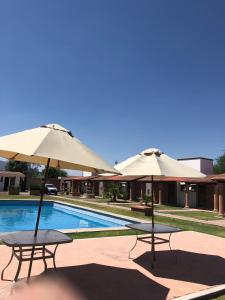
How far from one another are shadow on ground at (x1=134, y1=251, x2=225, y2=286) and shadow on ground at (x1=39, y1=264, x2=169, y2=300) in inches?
28.1

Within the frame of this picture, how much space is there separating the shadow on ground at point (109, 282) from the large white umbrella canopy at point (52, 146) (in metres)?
2.14

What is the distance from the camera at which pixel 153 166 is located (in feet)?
24.3

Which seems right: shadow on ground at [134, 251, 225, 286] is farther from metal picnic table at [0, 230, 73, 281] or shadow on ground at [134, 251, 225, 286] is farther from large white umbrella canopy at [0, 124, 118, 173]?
large white umbrella canopy at [0, 124, 118, 173]

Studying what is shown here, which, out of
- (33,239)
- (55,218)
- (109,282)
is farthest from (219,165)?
(33,239)

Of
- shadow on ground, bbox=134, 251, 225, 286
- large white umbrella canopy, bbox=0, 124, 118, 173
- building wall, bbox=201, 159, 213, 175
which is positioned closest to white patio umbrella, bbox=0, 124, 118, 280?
large white umbrella canopy, bbox=0, 124, 118, 173

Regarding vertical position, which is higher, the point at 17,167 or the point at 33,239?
the point at 17,167

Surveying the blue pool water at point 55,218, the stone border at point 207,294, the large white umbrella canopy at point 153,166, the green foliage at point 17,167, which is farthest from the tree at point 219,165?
the stone border at point 207,294

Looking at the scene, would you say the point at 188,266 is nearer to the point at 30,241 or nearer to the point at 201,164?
the point at 30,241

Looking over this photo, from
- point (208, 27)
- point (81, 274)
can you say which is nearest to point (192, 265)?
point (81, 274)

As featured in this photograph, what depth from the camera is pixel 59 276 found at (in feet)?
19.4

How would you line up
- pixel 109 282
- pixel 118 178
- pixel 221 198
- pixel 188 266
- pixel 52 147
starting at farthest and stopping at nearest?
pixel 118 178 → pixel 221 198 → pixel 188 266 → pixel 109 282 → pixel 52 147

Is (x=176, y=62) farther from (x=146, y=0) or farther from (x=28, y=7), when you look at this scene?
(x=28, y=7)

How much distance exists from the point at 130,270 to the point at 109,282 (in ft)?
3.25

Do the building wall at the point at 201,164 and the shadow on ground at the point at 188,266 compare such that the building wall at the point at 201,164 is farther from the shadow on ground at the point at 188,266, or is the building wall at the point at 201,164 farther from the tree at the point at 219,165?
the shadow on ground at the point at 188,266
